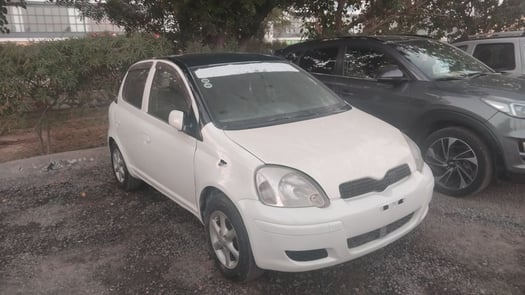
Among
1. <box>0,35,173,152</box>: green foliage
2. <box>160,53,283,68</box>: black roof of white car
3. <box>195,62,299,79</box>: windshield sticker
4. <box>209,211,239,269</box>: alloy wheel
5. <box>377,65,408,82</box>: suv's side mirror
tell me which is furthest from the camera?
<box>0,35,173,152</box>: green foliage

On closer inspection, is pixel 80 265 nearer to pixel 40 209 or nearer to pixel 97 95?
pixel 40 209

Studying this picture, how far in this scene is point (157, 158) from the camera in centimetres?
380

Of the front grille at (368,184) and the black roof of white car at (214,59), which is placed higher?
the black roof of white car at (214,59)

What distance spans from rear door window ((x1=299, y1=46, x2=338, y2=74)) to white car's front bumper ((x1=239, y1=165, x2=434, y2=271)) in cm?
309

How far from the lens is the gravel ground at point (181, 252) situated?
3039mm

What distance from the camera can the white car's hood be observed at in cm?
278

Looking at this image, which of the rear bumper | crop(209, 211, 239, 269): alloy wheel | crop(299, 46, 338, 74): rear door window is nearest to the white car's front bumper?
crop(209, 211, 239, 269): alloy wheel

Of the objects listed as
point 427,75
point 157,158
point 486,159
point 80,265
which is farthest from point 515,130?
point 80,265

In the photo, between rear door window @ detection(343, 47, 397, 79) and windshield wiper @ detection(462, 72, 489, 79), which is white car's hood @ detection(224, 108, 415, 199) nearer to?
rear door window @ detection(343, 47, 397, 79)

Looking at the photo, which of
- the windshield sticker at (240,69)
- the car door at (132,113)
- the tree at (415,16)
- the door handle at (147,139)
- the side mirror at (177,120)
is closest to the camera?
the side mirror at (177,120)

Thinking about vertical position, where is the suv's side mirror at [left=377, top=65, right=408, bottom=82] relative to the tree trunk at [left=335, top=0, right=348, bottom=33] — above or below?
below

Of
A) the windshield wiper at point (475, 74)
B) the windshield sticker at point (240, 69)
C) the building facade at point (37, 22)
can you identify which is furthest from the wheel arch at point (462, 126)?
the building facade at point (37, 22)

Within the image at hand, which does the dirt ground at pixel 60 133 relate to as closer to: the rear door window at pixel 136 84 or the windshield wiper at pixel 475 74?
the rear door window at pixel 136 84

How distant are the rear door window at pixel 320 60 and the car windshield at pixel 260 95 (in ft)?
5.42
